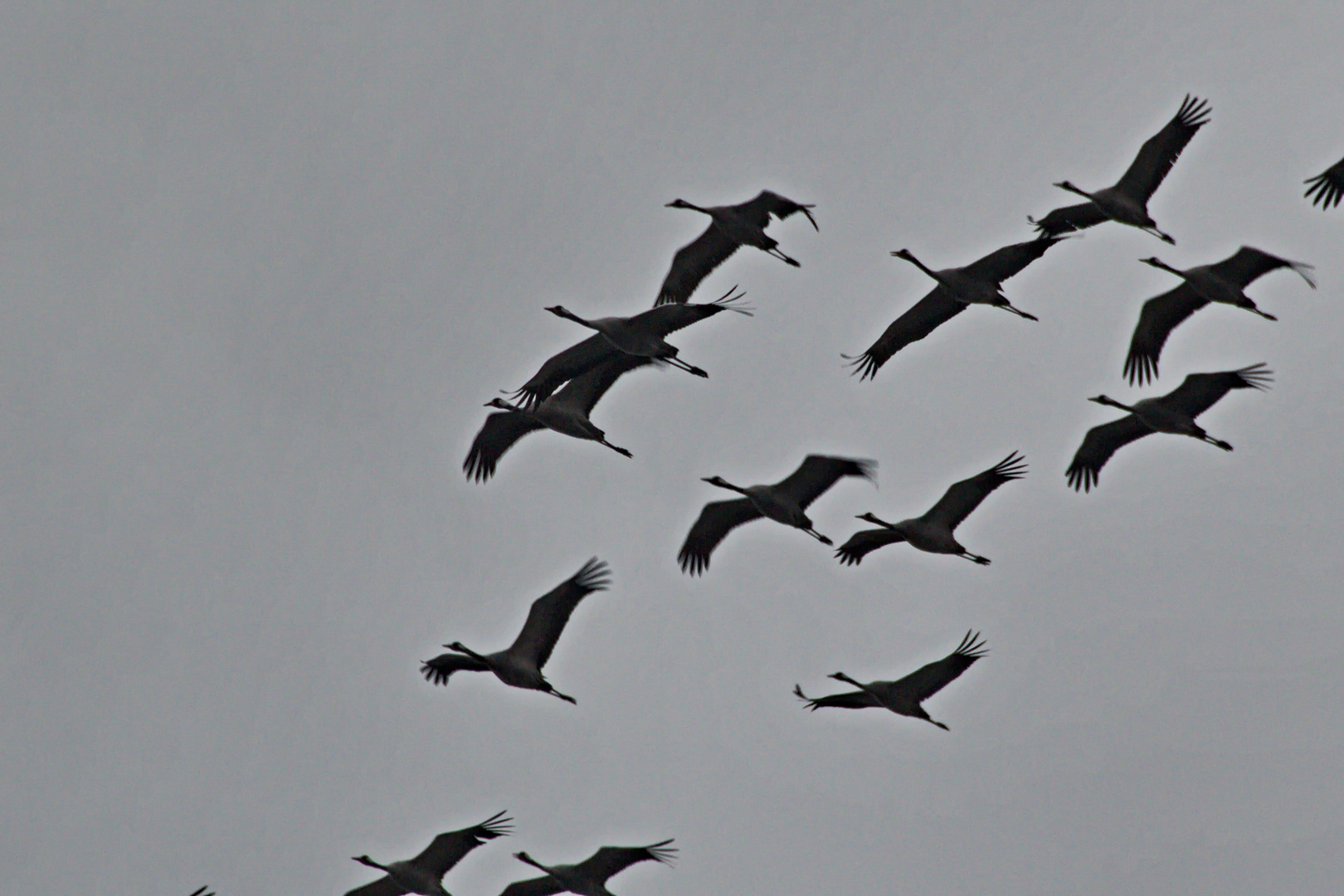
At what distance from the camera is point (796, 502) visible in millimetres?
20781

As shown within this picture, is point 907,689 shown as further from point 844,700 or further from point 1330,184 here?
point 1330,184

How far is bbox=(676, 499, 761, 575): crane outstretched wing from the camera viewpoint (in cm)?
2208

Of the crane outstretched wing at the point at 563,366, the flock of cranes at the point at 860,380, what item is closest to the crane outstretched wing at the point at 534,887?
the flock of cranes at the point at 860,380

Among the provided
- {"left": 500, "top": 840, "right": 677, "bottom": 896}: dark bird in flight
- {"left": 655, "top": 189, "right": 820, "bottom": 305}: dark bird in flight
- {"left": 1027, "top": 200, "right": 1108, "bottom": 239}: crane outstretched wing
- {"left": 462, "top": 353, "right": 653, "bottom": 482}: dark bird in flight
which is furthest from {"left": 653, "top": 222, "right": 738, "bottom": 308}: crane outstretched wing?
{"left": 500, "top": 840, "right": 677, "bottom": 896}: dark bird in flight

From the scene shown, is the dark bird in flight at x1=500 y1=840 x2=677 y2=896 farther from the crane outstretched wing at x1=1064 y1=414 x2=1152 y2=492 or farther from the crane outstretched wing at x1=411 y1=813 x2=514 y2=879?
the crane outstretched wing at x1=1064 y1=414 x2=1152 y2=492

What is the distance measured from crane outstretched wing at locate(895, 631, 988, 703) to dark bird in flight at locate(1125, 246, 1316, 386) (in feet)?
14.9

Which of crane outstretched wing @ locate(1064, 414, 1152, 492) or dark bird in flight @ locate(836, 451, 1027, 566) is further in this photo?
crane outstretched wing @ locate(1064, 414, 1152, 492)

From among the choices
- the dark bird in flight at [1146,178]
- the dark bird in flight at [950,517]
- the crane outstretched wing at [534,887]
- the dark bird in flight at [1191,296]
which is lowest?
the crane outstretched wing at [534,887]

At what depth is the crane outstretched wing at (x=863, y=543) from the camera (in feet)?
70.7

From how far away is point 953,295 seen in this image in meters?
20.8

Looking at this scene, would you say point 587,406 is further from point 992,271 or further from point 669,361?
point 992,271

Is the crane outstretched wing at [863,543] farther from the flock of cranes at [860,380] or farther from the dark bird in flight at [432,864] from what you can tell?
the dark bird in flight at [432,864]

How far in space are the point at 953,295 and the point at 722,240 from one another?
127 inches

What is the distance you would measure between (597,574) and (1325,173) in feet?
34.9
